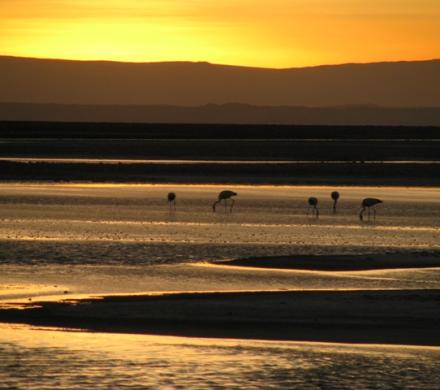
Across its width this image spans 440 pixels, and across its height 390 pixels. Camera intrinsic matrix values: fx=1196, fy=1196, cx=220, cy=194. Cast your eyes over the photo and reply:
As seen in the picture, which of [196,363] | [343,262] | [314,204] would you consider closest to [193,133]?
[314,204]

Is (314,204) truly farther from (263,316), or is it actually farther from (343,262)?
(263,316)

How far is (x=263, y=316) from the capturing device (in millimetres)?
17484

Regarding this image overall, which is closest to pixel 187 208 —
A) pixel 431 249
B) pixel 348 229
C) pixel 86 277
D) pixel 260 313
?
pixel 348 229

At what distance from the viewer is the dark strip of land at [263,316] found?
16453 mm

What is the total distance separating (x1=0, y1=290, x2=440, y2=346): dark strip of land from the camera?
16453 mm

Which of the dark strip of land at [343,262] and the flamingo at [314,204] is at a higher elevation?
the flamingo at [314,204]

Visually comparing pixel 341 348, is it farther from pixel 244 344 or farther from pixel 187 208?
pixel 187 208

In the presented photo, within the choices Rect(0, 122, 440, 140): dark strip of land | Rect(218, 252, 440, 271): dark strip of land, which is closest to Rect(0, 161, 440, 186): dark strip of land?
Rect(218, 252, 440, 271): dark strip of land

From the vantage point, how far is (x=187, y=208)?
36125 mm

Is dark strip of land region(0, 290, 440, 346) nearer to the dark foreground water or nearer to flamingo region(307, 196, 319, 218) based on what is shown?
the dark foreground water

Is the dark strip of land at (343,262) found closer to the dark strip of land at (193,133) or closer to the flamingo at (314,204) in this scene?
the flamingo at (314,204)

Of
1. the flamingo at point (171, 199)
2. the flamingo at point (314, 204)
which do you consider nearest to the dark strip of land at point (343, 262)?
the flamingo at point (314, 204)

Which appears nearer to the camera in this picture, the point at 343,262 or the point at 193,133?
the point at 343,262

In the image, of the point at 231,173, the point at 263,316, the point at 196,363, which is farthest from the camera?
the point at 231,173
